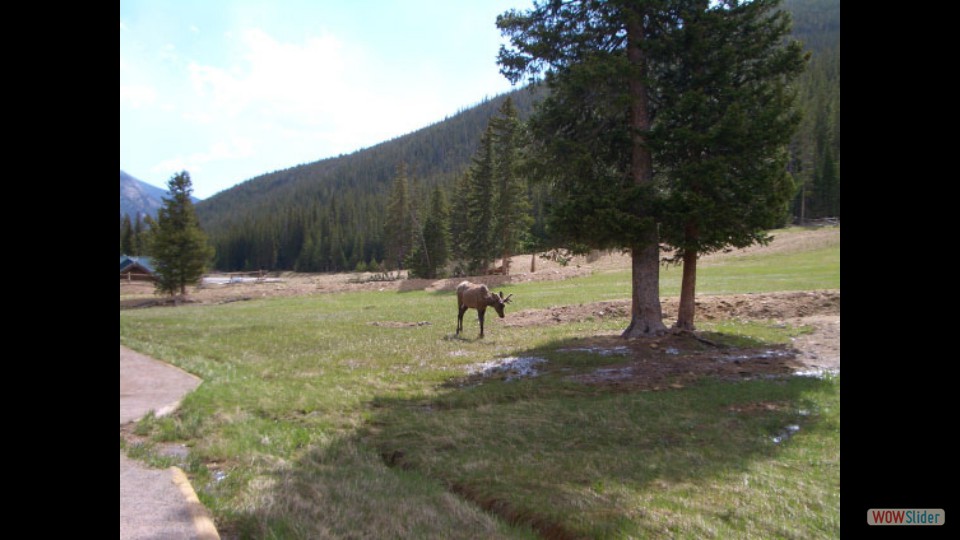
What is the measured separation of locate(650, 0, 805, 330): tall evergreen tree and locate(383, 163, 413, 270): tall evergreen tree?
6019 cm

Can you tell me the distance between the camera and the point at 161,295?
51.1 metres

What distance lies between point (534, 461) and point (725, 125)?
10177 millimetres

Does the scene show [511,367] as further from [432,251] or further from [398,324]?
[432,251]

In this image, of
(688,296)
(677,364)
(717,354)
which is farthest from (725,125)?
(677,364)

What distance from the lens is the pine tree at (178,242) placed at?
47.2m

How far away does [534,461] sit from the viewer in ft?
20.6

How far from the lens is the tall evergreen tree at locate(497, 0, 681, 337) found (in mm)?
14047

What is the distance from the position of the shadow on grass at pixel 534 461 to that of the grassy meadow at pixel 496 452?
0.08ft

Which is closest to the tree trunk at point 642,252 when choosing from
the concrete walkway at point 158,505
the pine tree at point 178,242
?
the concrete walkway at point 158,505

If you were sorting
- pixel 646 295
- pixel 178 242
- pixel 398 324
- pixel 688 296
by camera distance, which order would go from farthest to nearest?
pixel 178 242, pixel 398 324, pixel 688 296, pixel 646 295

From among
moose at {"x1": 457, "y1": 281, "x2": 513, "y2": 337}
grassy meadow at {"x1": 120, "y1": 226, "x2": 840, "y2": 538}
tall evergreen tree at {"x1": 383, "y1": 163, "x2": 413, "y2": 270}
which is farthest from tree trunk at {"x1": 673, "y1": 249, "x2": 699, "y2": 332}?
tall evergreen tree at {"x1": 383, "y1": 163, "x2": 413, "y2": 270}
